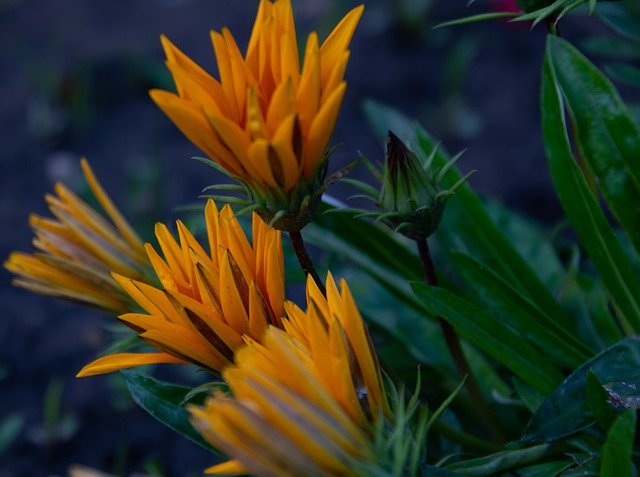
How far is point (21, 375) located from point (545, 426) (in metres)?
1.35

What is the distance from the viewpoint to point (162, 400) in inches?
41.1

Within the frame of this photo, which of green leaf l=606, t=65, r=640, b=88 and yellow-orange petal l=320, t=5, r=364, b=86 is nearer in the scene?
yellow-orange petal l=320, t=5, r=364, b=86

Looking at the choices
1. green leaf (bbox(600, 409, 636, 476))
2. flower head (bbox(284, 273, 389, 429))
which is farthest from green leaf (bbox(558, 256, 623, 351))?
flower head (bbox(284, 273, 389, 429))

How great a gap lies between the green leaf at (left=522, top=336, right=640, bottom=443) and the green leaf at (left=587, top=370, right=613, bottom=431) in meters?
0.04

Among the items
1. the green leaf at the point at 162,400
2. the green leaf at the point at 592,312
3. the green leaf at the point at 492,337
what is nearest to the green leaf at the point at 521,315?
the green leaf at the point at 492,337

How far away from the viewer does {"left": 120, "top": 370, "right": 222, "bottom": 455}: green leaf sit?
40.0 inches

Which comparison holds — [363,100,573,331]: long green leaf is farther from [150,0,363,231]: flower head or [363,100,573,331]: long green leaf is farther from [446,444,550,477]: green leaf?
[150,0,363,231]: flower head

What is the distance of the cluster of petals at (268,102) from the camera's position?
742 millimetres

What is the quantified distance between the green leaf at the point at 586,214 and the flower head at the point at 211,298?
416 millimetres

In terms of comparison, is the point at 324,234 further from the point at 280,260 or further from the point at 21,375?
the point at 21,375

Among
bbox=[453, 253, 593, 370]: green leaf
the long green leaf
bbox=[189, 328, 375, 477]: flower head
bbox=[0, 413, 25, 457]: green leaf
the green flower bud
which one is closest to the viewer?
bbox=[189, 328, 375, 477]: flower head

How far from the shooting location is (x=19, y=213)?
93.7 inches

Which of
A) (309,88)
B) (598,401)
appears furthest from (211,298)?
(598,401)

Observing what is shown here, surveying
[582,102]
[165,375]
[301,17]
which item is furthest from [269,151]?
[301,17]
